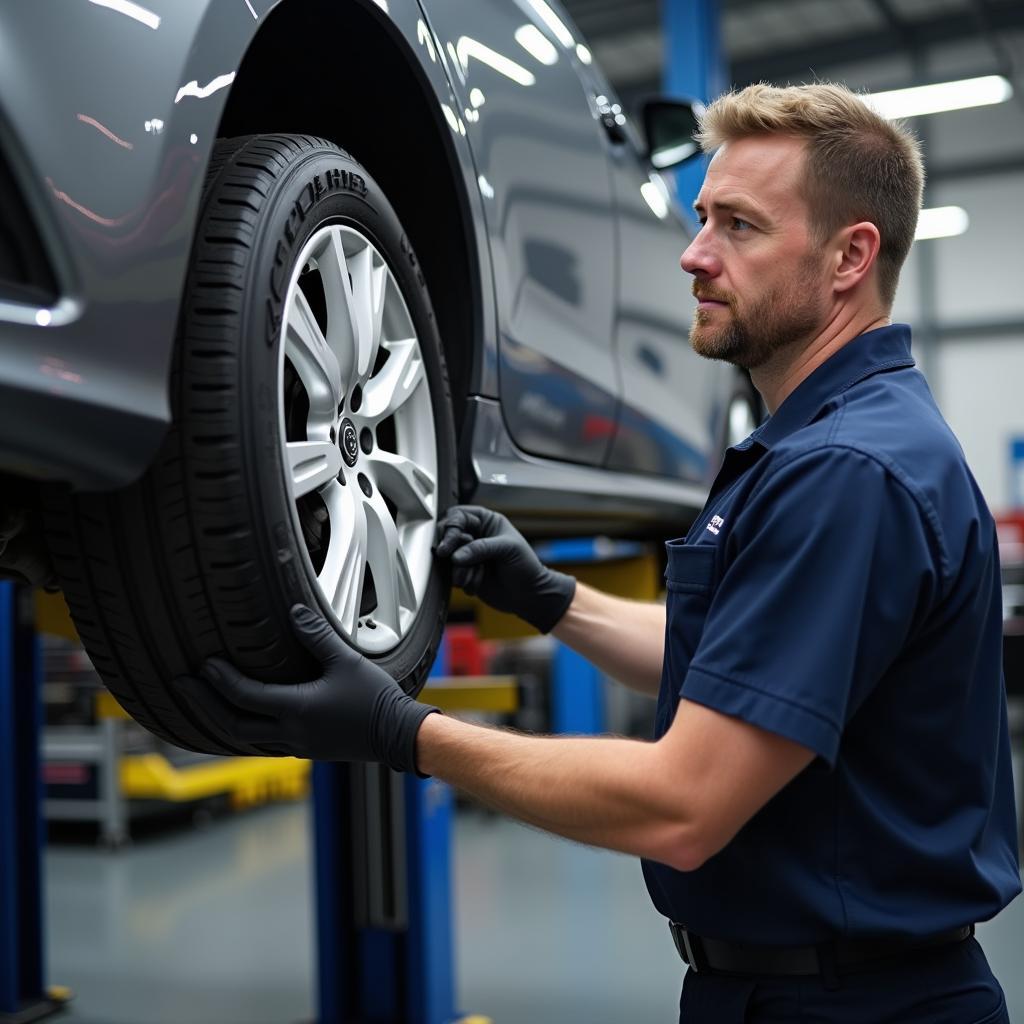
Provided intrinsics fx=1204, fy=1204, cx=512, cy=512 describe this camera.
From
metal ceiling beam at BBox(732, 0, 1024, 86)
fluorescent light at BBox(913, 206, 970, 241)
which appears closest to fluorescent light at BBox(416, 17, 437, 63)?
fluorescent light at BBox(913, 206, 970, 241)

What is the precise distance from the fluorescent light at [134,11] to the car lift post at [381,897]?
287 cm

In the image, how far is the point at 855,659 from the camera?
43.4 inches

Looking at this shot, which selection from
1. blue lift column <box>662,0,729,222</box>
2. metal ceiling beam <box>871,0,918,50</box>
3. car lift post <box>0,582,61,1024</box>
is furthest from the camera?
metal ceiling beam <box>871,0,918,50</box>

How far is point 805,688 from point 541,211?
93 centimetres

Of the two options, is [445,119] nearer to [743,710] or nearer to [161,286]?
[161,286]

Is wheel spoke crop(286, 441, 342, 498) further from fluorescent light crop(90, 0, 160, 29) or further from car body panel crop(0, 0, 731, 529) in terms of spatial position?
fluorescent light crop(90, 0, 160, 29)

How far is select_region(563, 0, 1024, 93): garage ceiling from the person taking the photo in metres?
10.8

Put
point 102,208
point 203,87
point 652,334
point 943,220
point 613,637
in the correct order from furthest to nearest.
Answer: point 943,220, point 652,334, point 613,637, point 203,87, point 102,208

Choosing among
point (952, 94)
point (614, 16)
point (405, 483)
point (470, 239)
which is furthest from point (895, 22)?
point (405, 483)

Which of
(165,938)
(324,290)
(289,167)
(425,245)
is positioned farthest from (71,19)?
(165,938)

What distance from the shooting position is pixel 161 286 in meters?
0.99

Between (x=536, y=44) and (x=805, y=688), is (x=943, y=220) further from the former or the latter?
(x=805, y=688)

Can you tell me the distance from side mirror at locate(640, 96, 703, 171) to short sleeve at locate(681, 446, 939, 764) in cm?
145

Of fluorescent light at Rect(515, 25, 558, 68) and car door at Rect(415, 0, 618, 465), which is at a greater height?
fluorescent light at Rect(515, 25, 558, 68)
